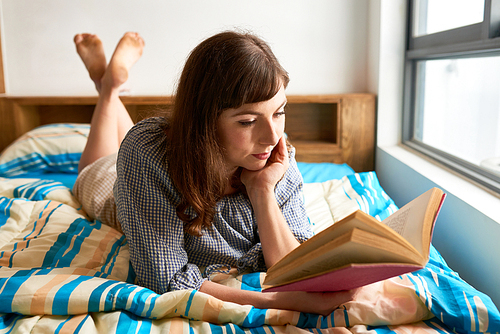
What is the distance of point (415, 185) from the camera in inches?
59.4

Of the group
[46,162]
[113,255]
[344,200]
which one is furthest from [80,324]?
[46,162]

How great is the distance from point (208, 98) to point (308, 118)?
1.71 m

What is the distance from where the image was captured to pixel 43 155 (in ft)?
6.63

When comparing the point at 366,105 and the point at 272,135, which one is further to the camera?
the point at 366,105

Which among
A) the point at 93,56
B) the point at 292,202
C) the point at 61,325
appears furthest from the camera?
the point at 93,56

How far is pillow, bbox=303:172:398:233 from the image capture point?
1362mm

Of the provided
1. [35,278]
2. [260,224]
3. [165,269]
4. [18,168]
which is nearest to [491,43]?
[260,224]

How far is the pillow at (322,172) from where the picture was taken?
1.85 m

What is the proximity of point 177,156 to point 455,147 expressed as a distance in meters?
1.26

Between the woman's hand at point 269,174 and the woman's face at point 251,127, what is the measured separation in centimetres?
11

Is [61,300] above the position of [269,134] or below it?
below

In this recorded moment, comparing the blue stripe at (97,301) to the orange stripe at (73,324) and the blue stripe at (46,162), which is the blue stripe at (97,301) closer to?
the orange stripe at (73,324)

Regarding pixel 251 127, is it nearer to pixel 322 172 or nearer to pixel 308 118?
pixel 322 172

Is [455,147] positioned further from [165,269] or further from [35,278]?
[35,278]
